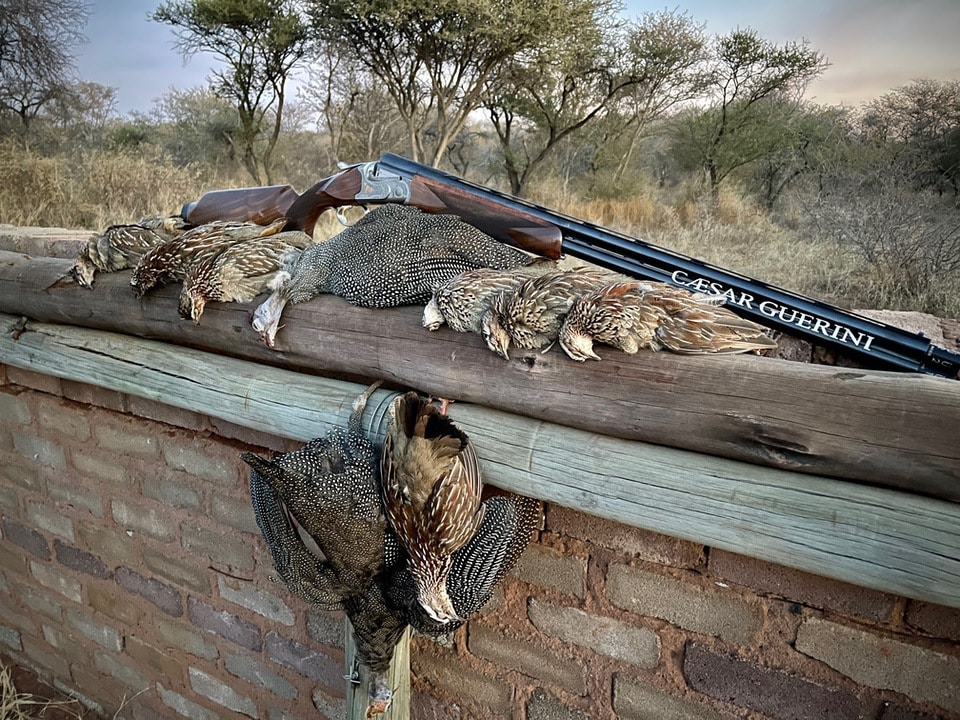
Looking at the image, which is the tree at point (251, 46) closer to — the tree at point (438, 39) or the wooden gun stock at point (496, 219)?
the tree at point (438, 39)

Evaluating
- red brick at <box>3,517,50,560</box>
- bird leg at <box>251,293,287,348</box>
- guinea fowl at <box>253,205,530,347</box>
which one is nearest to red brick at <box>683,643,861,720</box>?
guinea fowl at <box>253,205,530,347</box>

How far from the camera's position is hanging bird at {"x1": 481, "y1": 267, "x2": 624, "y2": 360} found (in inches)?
58.7

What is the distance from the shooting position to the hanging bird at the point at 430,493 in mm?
1410

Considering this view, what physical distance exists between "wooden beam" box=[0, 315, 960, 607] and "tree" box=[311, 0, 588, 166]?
35.5ft

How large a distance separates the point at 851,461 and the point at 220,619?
2.42m

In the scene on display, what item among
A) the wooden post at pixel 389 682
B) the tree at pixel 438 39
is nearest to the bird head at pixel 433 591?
the wooden post at pixel 389 682

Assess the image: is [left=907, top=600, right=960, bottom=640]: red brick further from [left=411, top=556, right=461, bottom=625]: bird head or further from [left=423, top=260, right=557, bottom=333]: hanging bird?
[left=423, top=260, right=557, bottom=333]: hanging bird

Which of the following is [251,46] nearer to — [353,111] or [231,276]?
[353,111]

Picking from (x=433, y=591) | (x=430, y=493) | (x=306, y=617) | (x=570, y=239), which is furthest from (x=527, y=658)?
(x=570, y=239)

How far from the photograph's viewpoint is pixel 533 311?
4.90ft

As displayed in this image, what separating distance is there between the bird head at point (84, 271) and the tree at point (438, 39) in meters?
10.2

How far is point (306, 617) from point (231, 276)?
4.19ft

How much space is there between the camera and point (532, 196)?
539 inches

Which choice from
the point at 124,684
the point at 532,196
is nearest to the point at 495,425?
the point at 124,684
